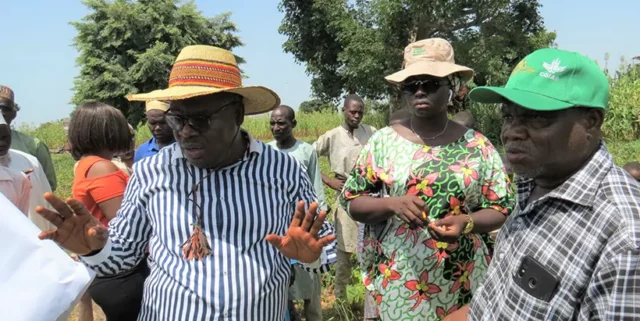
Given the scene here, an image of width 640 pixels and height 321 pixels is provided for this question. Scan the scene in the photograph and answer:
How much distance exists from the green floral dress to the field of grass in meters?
2.05

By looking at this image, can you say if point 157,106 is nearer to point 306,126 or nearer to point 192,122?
point 192,122

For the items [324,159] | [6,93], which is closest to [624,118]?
[324,159]

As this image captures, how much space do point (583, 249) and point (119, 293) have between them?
2.11 meters

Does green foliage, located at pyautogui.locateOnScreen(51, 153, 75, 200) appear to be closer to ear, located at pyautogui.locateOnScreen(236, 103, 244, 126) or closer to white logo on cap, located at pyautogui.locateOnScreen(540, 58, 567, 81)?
ear, located at pyautogui.locateOnScreen(236, 103, 244, 126)

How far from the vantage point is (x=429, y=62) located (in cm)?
232

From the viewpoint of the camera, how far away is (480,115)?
17000 mm

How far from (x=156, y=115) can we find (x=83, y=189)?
1.75 meters

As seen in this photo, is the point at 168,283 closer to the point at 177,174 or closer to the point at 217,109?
the point at 177,174

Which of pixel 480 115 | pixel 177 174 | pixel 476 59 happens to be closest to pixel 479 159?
pixel 177 174

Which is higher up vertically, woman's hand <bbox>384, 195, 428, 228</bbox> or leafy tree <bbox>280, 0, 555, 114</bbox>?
woman's hand <bbox>384, 195, 428, 228</bbox>

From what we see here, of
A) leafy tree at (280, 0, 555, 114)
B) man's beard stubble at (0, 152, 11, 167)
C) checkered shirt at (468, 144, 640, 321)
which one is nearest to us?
checkered shirt at (468, 144, 640, 321)

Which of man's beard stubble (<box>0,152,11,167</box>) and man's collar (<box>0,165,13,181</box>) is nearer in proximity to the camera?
man's collar (<box>0,165,13,181</box>)

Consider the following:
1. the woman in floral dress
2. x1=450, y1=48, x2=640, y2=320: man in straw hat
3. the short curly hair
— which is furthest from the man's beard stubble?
x1=450, y1=48, x2=640, y2=320: man in straw hat

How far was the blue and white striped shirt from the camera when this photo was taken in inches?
72.2
